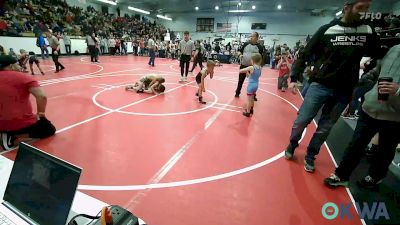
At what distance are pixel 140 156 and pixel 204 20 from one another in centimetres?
3091

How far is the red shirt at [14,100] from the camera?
309 centimetres

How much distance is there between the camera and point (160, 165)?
10.3ft

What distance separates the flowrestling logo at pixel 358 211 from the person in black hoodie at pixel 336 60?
0.79 m

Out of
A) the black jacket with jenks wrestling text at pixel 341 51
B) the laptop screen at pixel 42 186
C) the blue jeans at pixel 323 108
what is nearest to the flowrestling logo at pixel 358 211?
the blue jeans at pixel 323 108

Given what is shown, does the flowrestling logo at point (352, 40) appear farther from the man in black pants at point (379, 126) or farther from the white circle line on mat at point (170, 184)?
the white circle line on mat at point (170, 184)

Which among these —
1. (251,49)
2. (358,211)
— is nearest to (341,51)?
(358,211)

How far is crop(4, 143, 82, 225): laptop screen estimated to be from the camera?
3.53 feet

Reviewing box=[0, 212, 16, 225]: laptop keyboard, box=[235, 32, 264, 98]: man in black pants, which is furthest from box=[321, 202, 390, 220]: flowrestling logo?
box=[235, 32, 264, 98]: man in black pants

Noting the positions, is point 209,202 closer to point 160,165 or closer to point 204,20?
point 160,165

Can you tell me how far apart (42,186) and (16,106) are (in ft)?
8.93

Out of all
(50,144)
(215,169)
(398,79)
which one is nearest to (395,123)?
(398,79)

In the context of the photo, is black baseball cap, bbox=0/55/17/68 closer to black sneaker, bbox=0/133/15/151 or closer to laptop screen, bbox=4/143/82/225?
black sneaker, bbox=0/133/15/151

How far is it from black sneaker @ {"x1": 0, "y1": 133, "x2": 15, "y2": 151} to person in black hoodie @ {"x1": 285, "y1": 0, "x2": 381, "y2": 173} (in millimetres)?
3861

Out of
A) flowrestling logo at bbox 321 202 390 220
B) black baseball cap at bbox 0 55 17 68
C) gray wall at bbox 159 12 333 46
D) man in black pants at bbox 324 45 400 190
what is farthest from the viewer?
gray wall at bbox 159 12 333 46
